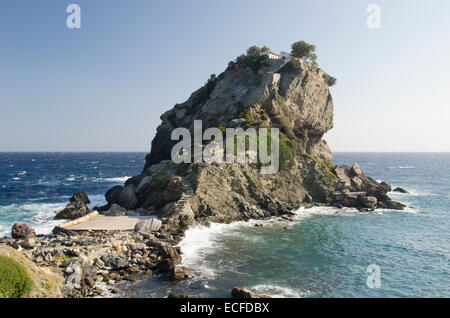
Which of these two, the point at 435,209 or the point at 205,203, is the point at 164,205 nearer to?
the point at 205,203

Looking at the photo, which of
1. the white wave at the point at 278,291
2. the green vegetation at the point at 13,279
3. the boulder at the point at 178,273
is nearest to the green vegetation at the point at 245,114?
the boulder at the point at 178,273

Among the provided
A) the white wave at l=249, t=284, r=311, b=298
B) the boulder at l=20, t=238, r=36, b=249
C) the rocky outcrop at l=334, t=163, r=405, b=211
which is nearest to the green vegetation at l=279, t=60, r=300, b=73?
the rocky outcrop at l=334, t=163, r=405, b=211

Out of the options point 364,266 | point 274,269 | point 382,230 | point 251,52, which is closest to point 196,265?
point 274,269

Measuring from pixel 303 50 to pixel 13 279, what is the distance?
67.4m

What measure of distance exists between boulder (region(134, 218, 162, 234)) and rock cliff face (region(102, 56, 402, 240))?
2.59 ft

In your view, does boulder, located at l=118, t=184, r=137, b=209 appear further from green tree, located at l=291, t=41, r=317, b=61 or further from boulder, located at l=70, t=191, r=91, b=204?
green tree, located at l=291, t=41, r=317, b=61

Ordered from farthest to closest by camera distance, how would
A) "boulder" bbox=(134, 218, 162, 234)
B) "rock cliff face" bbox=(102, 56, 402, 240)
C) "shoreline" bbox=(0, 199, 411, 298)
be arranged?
"rock cliff face" bbox=(102, 56, 402, 240)
"boulder" bbox=(134, 218, 162, 234)
"shoreline" bbox=(0, 199, 411, 298)

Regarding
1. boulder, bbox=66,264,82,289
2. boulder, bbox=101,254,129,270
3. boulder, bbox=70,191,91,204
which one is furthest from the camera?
boulder, bbox=70,191,91,204

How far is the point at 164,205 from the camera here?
114 ft

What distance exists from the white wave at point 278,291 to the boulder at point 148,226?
520 inches

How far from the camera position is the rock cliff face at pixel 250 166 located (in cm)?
3578

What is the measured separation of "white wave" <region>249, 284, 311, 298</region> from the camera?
17188mm

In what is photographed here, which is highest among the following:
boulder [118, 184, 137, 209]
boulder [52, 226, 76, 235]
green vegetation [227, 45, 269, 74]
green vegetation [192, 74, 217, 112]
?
green vegetation [227, 45, 269, 74]

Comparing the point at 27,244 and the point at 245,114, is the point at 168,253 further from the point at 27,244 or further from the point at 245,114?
the point at 245,114
